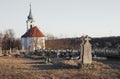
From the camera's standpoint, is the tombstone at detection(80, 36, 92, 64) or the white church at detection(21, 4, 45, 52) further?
the white church at detection(21, 4, 45, 52)

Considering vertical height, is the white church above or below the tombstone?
above

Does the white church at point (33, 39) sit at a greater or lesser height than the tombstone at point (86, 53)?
greater

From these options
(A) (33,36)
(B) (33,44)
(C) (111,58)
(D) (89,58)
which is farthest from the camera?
(A) (33,36)

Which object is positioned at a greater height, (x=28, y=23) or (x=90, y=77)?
(x=28, y=23)

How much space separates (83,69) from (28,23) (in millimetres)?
70058

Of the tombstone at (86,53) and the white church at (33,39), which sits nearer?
the tombstone at (86,53)

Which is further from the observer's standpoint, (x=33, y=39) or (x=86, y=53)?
(x=33, y=39)

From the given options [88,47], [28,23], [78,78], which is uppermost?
[28,23]

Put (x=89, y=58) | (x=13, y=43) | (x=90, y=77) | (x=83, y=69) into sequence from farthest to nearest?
(x=13, y=43)
(x=89, y=58)
(x=83, y=69)
(x=90, y=77)

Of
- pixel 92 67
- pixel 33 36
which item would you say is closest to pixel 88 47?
pixel 92 67

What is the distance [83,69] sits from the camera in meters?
25.0

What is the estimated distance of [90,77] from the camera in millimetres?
20453

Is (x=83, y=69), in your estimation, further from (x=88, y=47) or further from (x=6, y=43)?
(x=6, y=43)

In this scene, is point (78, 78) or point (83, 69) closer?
point (78, 78)
